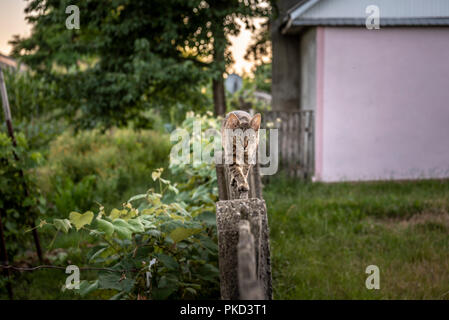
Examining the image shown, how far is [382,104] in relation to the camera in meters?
7.39

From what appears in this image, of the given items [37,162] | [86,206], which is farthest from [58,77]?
[37,162]

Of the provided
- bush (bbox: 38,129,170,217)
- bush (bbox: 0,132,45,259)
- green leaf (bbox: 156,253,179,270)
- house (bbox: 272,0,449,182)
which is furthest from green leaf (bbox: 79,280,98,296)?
house (bbox: 272,0,449,182)

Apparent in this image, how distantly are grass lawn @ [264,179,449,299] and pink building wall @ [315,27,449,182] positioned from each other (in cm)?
67

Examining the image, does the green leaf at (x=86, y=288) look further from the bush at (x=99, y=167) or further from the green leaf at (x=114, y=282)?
the bush at (x=99, y=167)

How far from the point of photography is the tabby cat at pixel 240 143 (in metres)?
1.99

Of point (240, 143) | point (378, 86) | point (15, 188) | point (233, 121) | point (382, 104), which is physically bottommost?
point (15, 188)

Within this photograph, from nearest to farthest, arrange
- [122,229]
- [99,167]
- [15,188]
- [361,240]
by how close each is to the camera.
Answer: [122,229] < [15,188] < [361,240] < [99,167]

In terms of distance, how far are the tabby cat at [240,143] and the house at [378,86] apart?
16.7 ft

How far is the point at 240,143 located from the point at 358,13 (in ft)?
23.0

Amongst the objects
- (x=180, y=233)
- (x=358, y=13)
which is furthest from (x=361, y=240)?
(x=358, y=13)

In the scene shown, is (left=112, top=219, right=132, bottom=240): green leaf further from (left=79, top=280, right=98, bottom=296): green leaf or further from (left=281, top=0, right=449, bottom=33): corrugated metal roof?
(left=281, top=0, right=449, bottom=33): corrugated metal roof

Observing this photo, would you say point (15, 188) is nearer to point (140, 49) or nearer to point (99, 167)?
point (140, 49)

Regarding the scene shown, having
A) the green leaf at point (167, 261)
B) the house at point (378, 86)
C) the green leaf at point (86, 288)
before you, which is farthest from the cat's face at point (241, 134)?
the house at point (378, 86)

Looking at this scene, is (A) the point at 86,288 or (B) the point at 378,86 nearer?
(A) the point at 86,288
